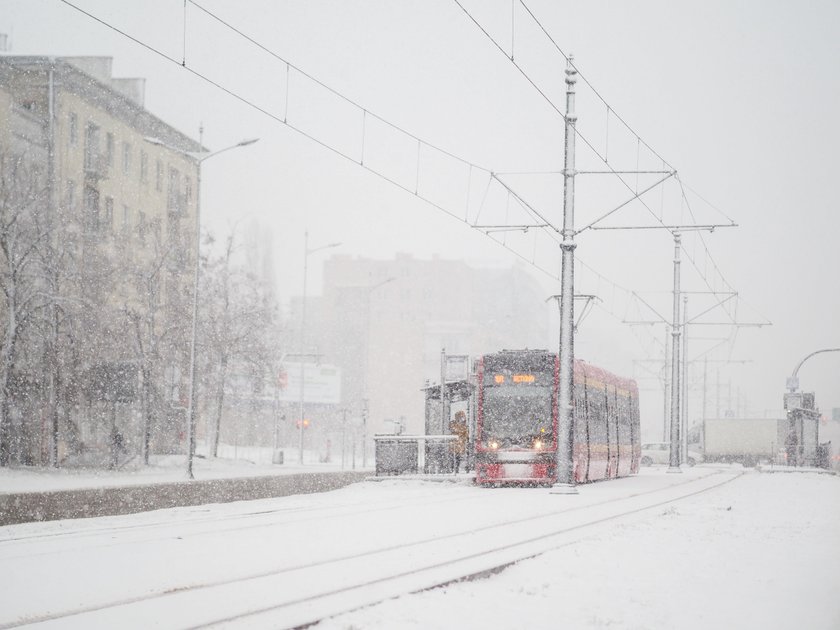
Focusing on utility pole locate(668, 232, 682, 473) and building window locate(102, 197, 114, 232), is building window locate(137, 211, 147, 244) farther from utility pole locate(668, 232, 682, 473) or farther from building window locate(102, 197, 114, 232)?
utility pole locate(668, 232, 682, 473)

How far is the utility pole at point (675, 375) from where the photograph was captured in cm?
3997

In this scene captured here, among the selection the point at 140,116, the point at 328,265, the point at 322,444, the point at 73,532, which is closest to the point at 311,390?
the point at 322,444

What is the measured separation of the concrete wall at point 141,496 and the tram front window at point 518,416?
14.8ft

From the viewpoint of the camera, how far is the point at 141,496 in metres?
18.6

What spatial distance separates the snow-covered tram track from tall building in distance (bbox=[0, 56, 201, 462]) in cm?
1995

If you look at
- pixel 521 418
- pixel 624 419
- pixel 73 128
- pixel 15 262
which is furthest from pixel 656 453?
pixel 15 262

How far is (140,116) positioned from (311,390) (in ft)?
103

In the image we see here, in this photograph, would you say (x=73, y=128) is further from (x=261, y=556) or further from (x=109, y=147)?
(x=261, y=556)

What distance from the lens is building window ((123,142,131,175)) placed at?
177ft

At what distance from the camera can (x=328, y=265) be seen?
121812 mm

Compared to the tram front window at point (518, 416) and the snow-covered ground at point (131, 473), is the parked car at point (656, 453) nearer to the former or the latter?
the snow-covered ground at point (131, 473)

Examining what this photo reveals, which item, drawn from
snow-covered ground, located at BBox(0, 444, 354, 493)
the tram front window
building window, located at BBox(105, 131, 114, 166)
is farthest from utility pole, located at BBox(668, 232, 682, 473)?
building window, located at BBox(105, 131, 114, 166)

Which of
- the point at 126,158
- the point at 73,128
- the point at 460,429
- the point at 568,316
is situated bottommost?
the point at 460,429

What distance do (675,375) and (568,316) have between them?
1768 centimetres
